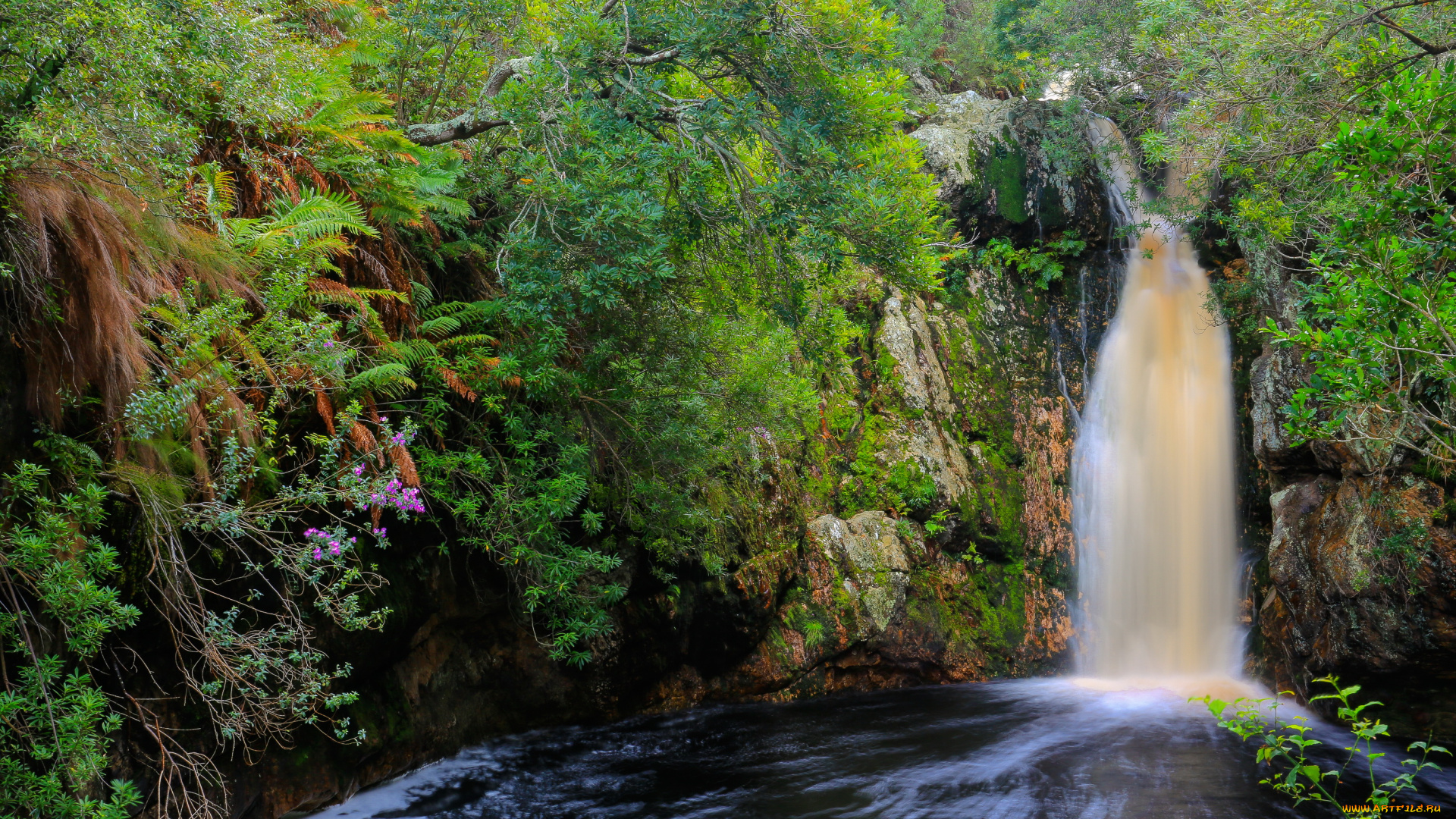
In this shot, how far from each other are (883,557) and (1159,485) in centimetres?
544

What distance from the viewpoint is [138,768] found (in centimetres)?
440

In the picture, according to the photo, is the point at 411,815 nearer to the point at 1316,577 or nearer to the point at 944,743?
the point at 944,743

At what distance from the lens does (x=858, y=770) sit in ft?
25.7

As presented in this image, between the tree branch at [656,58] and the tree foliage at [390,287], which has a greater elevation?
the tree branch at [656,58]

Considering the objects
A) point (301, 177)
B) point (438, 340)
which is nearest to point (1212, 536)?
point (438, 340)

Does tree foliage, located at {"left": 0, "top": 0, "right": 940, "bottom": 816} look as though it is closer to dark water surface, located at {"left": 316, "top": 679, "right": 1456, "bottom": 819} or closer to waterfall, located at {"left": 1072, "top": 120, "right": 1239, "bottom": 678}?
dark water surface, located at {"left": 316, "top": 679, "right": 1456, "bottom": 819}

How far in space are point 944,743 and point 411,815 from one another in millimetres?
5625

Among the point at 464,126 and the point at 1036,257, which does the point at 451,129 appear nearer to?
the point at 464,126

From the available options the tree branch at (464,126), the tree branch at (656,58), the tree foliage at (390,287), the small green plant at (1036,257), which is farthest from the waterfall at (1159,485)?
the tree branch at (464,126)

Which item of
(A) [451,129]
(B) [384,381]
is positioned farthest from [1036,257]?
(B) [384,381]

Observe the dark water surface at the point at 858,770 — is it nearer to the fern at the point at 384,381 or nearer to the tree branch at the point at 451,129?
the fern at the point at 384,381

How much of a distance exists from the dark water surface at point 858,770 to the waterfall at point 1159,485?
2734 mm

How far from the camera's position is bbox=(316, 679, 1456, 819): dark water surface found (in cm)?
673

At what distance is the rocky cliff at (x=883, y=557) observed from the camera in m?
7.18
